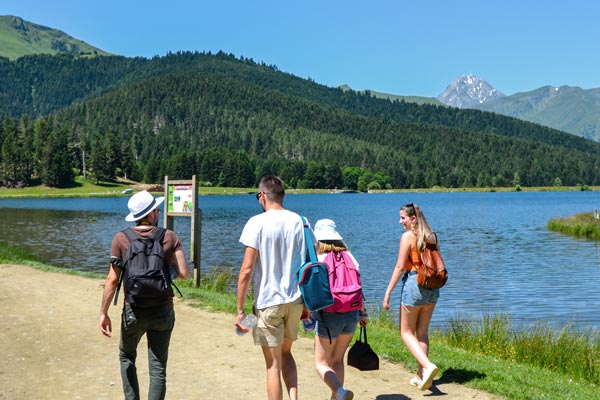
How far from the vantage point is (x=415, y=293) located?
777 cm

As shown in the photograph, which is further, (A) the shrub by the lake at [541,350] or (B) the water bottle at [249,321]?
(A) the shrub by the lake at [541,350]

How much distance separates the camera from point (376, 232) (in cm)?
5172

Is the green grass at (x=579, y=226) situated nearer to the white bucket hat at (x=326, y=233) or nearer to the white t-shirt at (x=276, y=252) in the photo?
the white bucket hat at (x=326, y=233)

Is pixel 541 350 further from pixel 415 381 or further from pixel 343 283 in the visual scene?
pixel 343 283

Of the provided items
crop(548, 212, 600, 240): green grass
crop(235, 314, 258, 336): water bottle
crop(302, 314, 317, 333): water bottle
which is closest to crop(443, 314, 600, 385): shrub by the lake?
crop(302, 314, 317, 333): water bottle

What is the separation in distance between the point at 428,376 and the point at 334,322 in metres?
1.57

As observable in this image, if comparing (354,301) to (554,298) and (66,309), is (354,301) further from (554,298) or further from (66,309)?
(554,298)

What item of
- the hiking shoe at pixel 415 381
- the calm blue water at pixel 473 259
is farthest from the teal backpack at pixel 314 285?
the calm blue water at pixel 473 259

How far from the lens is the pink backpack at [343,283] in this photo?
675cm

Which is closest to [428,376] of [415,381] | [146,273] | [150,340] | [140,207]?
[415,381]

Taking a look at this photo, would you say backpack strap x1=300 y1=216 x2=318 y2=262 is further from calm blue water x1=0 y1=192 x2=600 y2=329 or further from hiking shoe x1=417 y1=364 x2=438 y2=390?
calm blue water x1=0 y1=192 x2=600 y2=329

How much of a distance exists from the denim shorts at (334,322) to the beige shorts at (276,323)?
50cm

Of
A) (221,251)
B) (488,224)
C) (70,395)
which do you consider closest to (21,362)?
(70,395)

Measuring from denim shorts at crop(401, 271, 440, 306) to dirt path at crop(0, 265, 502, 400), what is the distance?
1.16 metres
